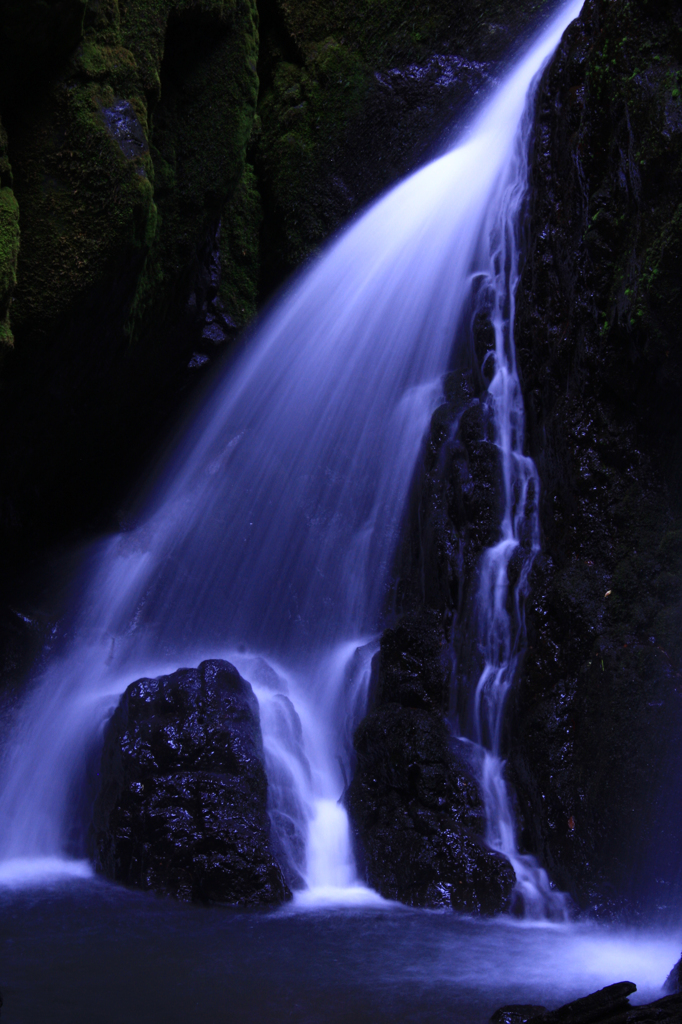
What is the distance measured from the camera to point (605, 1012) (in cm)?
327

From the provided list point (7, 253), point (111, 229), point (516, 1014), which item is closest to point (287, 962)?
point (516, 1014)

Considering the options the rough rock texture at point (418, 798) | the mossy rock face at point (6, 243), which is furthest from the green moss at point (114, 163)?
the rough rock texture at point (418, 798)

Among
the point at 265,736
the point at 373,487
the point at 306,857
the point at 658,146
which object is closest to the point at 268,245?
the point at 373,487

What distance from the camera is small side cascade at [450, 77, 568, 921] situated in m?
6.22

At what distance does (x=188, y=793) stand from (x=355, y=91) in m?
11.3

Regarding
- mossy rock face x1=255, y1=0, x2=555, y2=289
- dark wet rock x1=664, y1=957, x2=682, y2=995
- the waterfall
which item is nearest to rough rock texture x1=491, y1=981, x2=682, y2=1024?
dark wet rock x1=664, y1=957, x2=682, y2=995

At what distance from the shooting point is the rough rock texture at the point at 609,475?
222 inches

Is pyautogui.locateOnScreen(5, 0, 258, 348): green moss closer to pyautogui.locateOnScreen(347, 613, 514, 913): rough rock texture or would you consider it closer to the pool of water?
pyautogui.locateOnScreen(347, 613, 514, 913): rough rock texture

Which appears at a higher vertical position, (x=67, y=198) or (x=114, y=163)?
(x=114, y=163)

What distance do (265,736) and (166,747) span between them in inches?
38.9

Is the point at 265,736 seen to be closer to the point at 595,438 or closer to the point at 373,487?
the point at 373,487

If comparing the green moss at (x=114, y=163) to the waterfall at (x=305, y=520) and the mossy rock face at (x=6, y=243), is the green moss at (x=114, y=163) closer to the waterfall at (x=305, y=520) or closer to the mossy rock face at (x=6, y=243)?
the mossy rock face at (x=6, y=243)

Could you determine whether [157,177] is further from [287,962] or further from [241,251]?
[287,962]

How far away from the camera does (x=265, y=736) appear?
7180 mm
